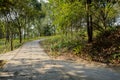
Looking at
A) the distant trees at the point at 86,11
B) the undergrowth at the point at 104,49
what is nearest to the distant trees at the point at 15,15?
the distant trees at the point at 86,11

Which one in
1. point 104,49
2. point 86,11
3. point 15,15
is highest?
point 15,15

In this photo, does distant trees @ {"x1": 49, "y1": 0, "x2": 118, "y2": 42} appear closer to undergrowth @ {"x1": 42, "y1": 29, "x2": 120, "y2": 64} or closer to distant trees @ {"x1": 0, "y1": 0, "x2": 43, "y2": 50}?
undergrowth @ {"x1": 42, "y1": 29, "x2": 120, "y2": 64}

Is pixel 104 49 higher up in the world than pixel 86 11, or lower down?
lower down

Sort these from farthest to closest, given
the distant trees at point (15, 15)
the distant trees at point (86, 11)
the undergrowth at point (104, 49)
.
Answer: the distant trees at point (15, 15)
the distant trees at point (86, 11)
the undergrowth at point (104, 49)

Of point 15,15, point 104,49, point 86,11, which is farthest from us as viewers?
point 15,15

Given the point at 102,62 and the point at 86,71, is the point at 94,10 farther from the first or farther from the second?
the point at 86,71

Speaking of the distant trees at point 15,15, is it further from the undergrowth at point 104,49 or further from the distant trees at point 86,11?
the undergrowth at point 104,49

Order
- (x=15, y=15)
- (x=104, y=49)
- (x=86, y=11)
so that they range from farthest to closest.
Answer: (x=15, y=15) < (x=86, y=11) < (x=104, y=49)

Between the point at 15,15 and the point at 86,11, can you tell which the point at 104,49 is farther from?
the point at 15,15

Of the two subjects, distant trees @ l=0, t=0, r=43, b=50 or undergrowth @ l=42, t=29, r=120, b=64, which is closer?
undergrowth @ l=42, t=29, r=120, b=64

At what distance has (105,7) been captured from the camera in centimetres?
1809

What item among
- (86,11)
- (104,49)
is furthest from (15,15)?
(104,49)

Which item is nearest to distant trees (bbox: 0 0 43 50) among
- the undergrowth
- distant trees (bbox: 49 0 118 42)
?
distant trees (bbox: 49 0 118 42)

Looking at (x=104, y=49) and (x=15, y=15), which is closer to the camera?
(x=104, y=49)
